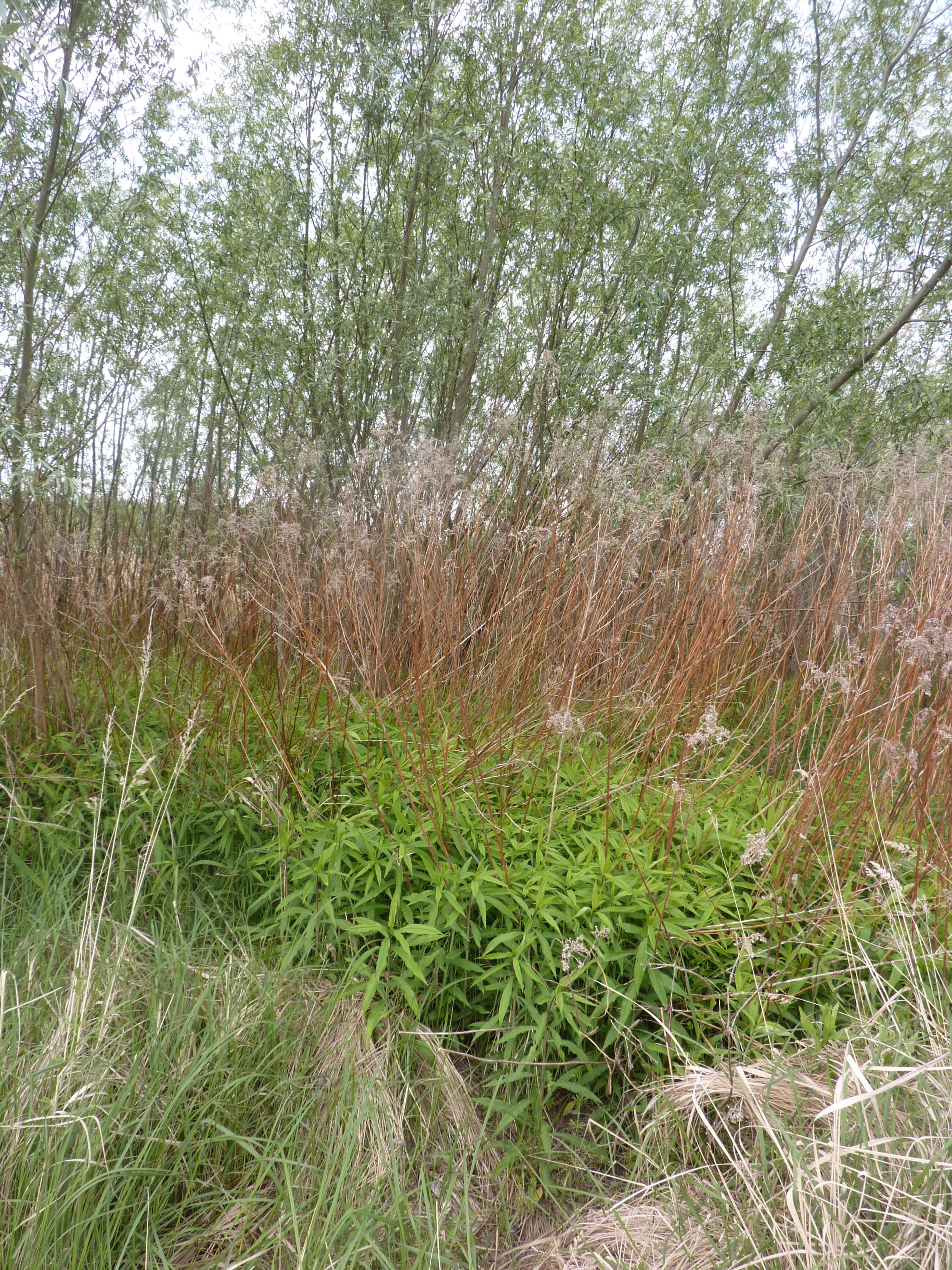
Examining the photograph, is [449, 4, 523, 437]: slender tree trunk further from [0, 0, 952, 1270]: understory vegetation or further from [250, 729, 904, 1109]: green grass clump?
[250, 729, 904, 1109]: green grass clump

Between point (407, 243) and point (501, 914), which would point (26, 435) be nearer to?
point (501, 914)

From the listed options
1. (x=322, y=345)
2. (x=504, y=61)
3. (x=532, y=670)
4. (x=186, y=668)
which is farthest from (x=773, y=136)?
(x=186, y=668)

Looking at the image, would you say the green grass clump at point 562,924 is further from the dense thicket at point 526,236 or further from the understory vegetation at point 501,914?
the dense thicket at point 526,236

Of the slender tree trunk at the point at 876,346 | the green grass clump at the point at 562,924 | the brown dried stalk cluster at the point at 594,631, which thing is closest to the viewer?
the green grass clump at the point at 562,924

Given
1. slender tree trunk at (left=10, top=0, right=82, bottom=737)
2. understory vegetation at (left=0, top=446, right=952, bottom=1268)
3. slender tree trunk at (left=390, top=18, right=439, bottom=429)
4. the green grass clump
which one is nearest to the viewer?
understory vegetation at (left=0, top=446, right=952, bottom=1268)

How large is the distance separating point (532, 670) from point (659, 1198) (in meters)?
1.50

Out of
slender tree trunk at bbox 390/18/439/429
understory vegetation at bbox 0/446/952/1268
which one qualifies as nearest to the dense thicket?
slender tree trunk at bbox 390/18/439/429

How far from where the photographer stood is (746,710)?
2.85 m

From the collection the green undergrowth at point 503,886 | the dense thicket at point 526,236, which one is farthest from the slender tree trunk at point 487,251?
the green undergrowth at point 503,886

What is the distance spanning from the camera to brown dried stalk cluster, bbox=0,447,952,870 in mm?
2057

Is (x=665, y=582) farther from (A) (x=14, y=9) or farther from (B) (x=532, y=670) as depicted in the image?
(A) (x=14, y=9)

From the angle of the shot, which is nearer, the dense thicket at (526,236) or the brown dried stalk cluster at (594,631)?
the brown dried stalk cluster at (594,631)

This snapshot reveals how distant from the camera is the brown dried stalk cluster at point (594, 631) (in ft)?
6.75

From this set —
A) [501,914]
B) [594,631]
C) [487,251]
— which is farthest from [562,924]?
[487,251]
